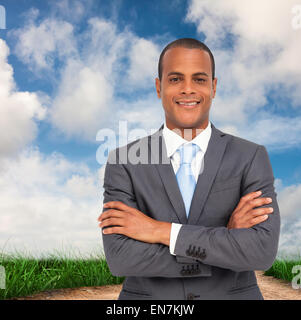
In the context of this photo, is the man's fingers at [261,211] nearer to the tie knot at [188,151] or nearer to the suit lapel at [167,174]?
the suit lapel at [167,174]

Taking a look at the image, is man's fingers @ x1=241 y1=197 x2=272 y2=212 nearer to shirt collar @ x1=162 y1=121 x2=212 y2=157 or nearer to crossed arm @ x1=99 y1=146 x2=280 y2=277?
crossed arm @ x1=99 y1=146 x2=280 y2=277

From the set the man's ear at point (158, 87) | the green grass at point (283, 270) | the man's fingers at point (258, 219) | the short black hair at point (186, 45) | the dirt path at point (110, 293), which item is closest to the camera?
the man's fingers at point (258, 219)

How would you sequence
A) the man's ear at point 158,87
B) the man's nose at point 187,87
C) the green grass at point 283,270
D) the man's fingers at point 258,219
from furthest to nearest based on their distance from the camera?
the green grass at point 283,270 → the man's ear at point 158,87 → the man's nose at point 187,87 → the man's fingers at point 258,219

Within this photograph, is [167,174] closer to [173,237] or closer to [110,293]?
[173,237]

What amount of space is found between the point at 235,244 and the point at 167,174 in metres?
0.80

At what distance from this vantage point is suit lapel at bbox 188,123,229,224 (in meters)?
3.18

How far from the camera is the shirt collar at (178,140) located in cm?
Result: 347

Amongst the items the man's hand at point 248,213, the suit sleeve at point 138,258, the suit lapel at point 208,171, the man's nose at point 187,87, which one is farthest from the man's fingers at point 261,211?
the man's nose at point 187,87

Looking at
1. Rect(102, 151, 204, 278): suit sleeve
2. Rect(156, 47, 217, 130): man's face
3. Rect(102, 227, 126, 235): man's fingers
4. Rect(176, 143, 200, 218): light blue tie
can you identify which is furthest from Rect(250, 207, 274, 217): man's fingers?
Rect(102, 227, 126, 235): man's fingers

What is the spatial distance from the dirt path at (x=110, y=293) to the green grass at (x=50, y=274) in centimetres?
23

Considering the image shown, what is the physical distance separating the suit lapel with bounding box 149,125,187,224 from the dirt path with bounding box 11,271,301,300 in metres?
4.31

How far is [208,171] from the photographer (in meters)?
3.31

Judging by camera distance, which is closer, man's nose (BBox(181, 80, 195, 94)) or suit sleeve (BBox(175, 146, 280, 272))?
suit sleeve (BBox(175, 146, 280, 272))
